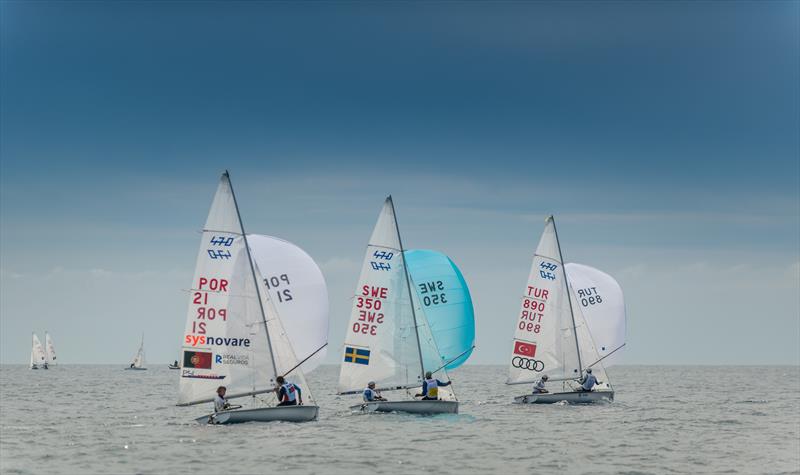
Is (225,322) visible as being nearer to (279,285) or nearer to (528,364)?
(279,285)

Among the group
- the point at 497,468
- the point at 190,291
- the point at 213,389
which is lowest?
the point at 497,468

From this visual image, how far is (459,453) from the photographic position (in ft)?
99.1

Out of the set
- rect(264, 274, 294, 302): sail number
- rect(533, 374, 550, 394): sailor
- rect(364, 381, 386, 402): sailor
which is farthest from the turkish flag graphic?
rect(264, 274, 294, 302): sail number

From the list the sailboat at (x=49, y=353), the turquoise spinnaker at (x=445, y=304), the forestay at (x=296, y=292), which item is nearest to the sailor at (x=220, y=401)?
the forestay at (x=296, y=292)

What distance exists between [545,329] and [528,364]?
6.46 ft

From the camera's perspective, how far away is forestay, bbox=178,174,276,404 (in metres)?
35.2

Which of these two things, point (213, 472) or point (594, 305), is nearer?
point (213, 472)

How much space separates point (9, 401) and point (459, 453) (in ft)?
133

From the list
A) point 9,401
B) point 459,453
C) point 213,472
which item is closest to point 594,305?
point 459,453

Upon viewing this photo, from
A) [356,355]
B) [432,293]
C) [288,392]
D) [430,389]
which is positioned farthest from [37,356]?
[288,392]

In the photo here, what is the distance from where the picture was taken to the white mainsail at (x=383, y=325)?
40.2 m

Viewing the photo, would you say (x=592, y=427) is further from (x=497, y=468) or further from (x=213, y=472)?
(x=213, y=472)

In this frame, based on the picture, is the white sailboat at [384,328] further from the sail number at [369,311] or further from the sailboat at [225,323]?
the sailboat at [225,323]

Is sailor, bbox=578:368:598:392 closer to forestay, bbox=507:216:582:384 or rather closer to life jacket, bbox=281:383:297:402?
forestay, bbox=507:216:582:384
